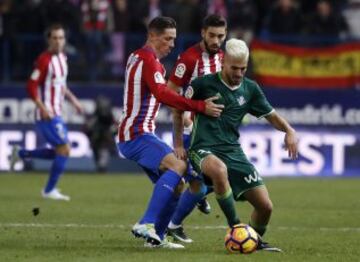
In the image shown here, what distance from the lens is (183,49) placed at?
22.4 m

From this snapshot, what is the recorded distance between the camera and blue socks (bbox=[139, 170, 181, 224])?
1030 cm

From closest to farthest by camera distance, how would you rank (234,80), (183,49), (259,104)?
1. (234,80)
2. (259,104)
3. (183,49)

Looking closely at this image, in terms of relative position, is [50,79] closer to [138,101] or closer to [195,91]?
[138,101]

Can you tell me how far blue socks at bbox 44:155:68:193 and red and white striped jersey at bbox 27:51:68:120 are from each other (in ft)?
2.29

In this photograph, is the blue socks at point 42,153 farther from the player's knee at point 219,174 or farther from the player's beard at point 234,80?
the player's knee at point 219,174

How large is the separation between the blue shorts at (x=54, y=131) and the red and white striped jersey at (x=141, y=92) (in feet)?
19.8

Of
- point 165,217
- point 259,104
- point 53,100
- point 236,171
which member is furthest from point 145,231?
point 53,100

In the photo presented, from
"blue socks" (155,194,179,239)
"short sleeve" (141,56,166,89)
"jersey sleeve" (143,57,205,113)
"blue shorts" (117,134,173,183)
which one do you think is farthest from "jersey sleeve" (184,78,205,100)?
"blue socks" (155,194,179,239)

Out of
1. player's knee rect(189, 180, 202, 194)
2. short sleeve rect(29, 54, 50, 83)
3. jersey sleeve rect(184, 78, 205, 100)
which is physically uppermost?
jersey sleeve rect(184, 78, 205, 100)

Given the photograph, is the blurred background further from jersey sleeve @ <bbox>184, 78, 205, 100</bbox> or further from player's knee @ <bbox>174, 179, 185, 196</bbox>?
jersey sleeve @ <bbox>184, 78, 205, 100</bbox>

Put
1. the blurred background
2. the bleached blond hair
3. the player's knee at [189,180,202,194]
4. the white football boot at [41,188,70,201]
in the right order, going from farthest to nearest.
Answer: the blurred background
the white football boot at [41,188,70,201]
the player's knee at [189,180,202,194]
the bleached blond hair

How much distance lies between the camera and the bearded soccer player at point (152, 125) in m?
10.4

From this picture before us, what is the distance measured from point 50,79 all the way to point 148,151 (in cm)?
665

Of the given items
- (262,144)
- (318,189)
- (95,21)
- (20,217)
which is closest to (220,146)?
(20,217)
